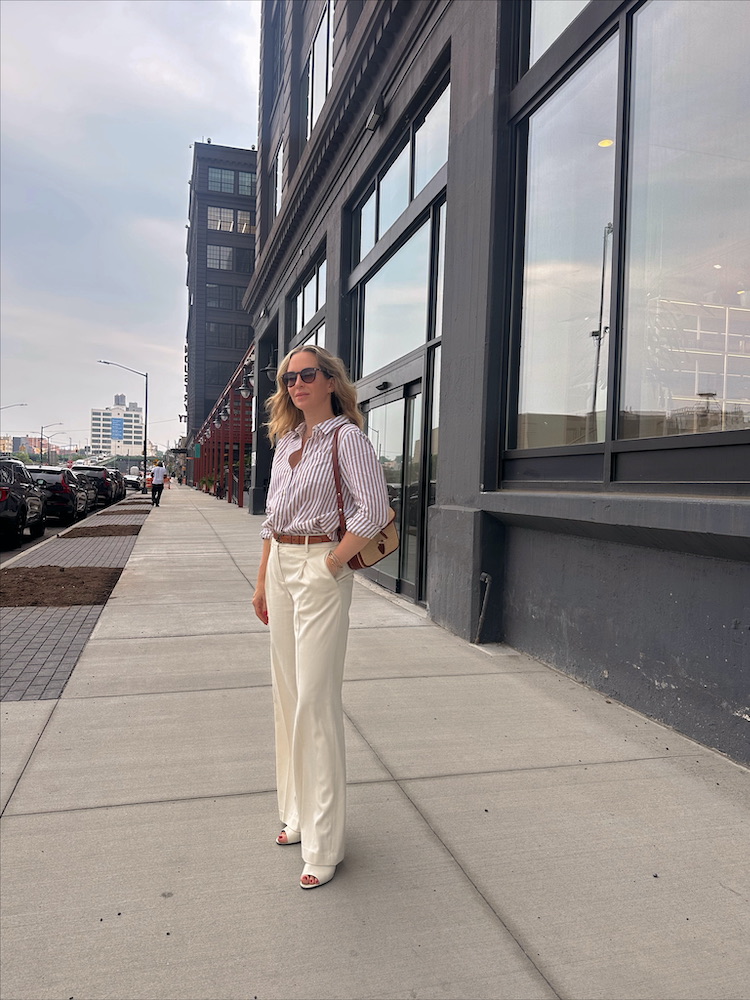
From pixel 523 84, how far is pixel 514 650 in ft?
15.6

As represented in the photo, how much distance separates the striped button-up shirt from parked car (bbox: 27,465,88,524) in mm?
19006

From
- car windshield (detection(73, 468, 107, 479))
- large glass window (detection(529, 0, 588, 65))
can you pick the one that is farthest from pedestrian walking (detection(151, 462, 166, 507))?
large glass window (detection(529, 0, 588, 65))

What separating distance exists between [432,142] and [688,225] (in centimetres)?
486

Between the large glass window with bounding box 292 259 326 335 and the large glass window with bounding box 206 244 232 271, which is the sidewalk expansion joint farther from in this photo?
the large glass window with bounding box 206 244 232 271

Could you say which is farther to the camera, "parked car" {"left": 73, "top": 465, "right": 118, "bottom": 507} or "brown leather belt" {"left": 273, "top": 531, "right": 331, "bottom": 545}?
"parked car" {"left": 73, "top": 465, "right": 118, "bottom": 507}

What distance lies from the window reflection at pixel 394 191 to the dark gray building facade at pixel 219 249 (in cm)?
6044

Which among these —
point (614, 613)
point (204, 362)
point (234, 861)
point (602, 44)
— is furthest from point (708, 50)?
point (204, 362)

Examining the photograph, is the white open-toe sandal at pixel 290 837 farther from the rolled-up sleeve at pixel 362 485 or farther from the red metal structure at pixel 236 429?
the red metal structure at pixel 236 429

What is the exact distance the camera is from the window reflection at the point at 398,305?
8477mm

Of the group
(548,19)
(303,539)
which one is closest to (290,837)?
(303,539)

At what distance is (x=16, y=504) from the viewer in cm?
1432

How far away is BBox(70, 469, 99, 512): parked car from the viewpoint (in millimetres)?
24711

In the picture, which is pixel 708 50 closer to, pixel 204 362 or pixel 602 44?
pixel 602 44

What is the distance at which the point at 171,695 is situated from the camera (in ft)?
15.7
